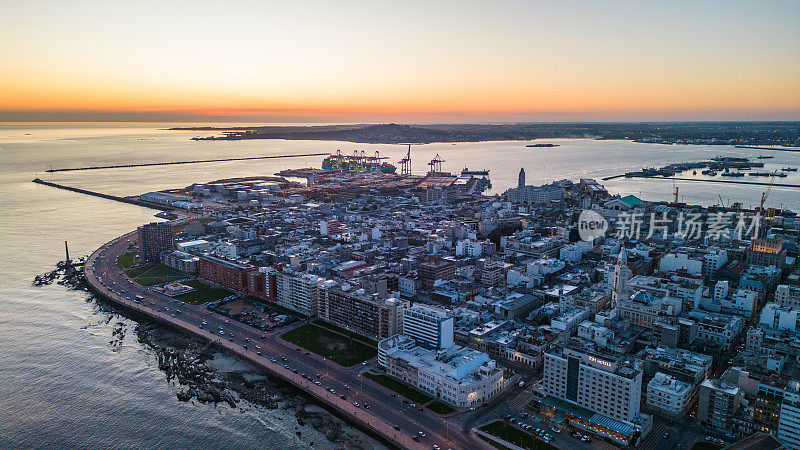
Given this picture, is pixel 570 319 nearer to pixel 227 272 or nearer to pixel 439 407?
pixel 439 407

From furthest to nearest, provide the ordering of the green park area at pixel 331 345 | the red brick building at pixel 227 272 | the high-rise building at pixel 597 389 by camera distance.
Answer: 1. the red brick building at pixel 227 272
2. the green park area at pixel 331 345
3. the high-rise building at pixel 597 389

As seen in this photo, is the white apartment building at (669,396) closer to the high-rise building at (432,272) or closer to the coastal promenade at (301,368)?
the coastal promenade at (301,368)

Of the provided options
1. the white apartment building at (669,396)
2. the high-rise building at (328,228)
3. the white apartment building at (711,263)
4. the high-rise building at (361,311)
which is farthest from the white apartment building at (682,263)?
the high-rise building at (328,228)

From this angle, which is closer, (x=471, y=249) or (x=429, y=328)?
(x=429, y=328)

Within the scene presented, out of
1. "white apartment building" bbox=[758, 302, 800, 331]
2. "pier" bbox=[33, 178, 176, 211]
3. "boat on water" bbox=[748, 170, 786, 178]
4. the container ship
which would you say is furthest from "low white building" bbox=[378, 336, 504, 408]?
"boat on water" bbox=[748, 170, 786, 178]

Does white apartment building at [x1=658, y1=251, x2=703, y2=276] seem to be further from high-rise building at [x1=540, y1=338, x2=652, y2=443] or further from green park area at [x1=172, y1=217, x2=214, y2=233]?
green park area at [x1=172, y1=217, x2=214, y2=233]

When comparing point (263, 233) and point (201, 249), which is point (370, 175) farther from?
point (201, 249)

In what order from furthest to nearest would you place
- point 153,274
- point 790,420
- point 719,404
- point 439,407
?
point 153,274 → point 439,407 → point 719,404 → point 790,420

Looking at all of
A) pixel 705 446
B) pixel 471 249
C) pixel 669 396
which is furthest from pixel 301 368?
pixel 471 249
